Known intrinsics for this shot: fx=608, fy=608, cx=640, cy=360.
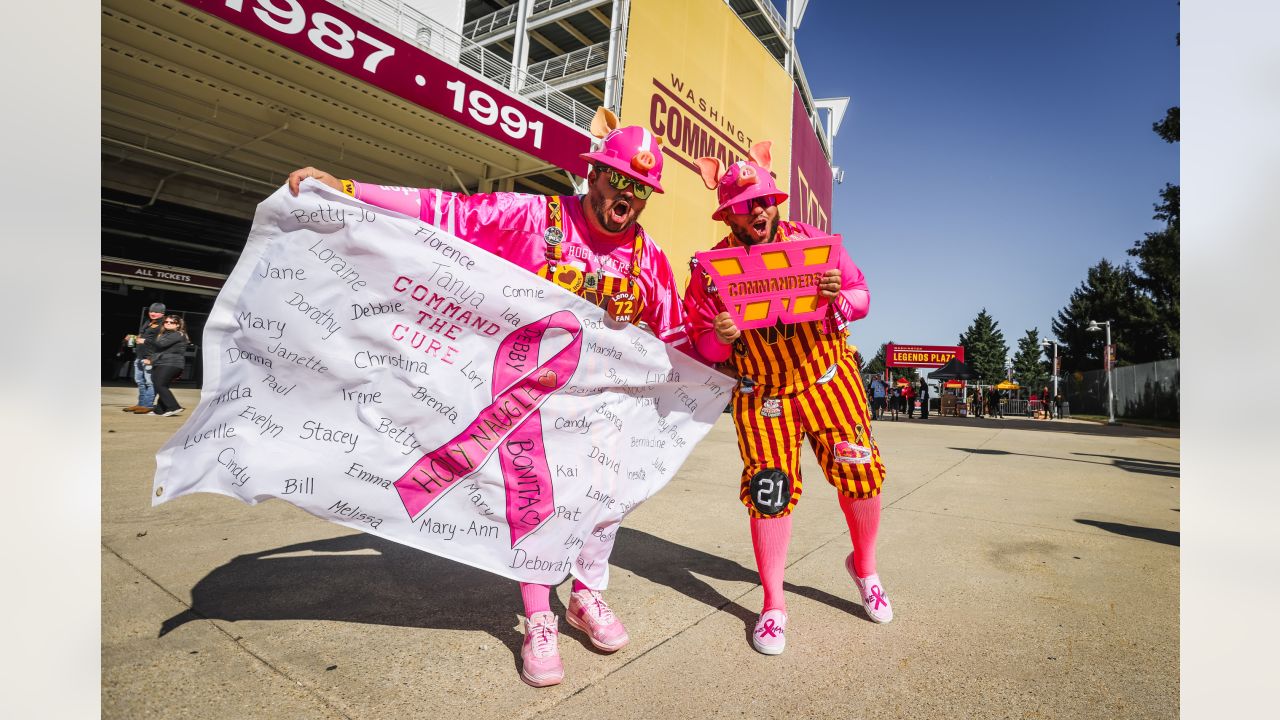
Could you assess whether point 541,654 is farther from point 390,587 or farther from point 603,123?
point 603,123

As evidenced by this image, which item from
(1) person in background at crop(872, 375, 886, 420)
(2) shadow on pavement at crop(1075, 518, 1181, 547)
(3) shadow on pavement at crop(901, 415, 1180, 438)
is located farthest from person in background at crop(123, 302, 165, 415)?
(1) person in background at crop(872, 375, 886, 420)

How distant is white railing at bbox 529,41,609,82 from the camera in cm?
2119

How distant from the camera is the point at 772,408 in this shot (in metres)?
2.54

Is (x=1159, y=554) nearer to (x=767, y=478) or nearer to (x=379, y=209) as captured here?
(x=767, y=478)

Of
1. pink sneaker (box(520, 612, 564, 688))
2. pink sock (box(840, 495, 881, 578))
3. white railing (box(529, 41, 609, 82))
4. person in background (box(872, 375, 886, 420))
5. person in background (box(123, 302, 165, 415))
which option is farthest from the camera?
white railing (box(529, 41, 609, 82))

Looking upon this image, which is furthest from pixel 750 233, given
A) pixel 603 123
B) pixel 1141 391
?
pixel 1141 391

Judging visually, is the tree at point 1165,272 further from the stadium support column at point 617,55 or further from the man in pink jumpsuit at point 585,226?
the man in pink jumpsuit at point 585,226

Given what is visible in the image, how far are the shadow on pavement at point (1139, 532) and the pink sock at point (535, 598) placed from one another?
4028 mm

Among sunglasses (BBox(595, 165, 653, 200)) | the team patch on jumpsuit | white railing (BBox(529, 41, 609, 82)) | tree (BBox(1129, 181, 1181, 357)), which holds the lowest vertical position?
the team patch on jumpsuit

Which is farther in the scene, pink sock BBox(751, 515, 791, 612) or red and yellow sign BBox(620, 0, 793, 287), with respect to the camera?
red and yellow sign BBox(620, 0, 793, 287)

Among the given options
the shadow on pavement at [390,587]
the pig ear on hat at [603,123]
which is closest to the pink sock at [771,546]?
the shadow on pavement at [390,587]

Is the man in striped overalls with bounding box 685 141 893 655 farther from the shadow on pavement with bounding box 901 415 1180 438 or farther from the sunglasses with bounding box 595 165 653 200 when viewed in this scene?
the shadow on pavement with bounding box 901 415 1180 438

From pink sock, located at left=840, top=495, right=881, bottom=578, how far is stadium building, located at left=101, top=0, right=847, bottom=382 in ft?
36.9
